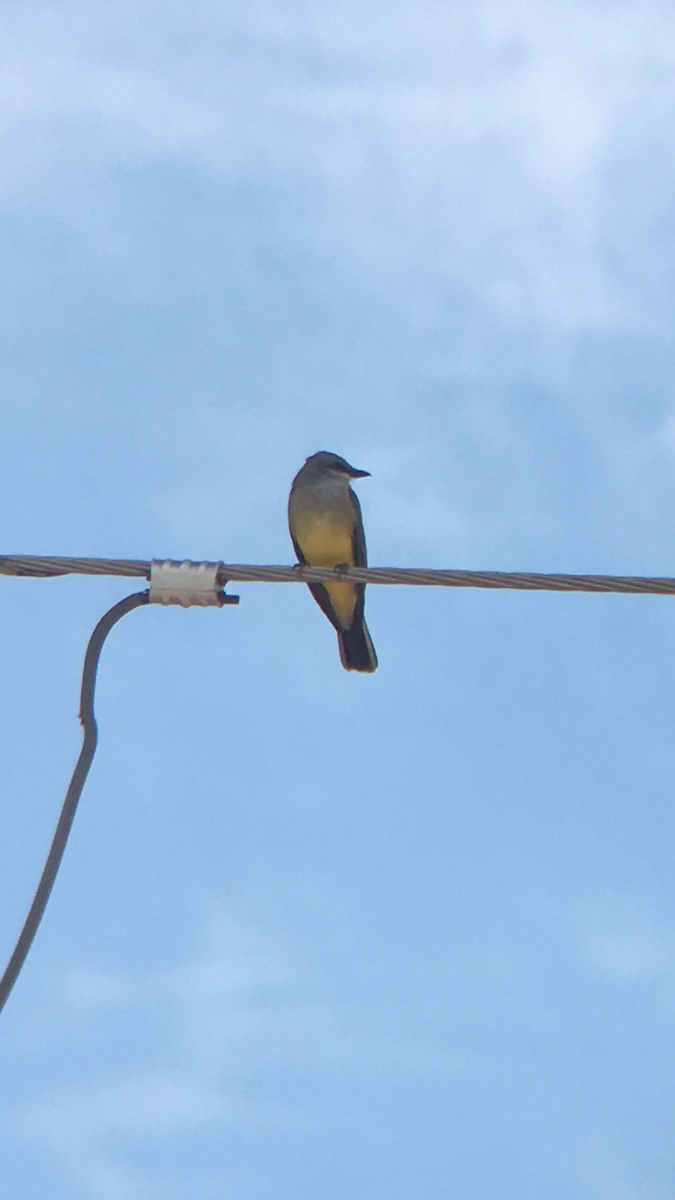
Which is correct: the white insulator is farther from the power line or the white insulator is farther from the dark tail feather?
the dark tail feather

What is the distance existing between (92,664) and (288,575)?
4.28 ft

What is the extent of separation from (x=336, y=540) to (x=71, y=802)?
6.47 metres

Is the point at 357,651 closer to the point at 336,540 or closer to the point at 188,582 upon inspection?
the point at 336,540

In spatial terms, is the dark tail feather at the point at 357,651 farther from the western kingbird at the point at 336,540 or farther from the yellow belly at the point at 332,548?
the yellow belly at the point at 332,548

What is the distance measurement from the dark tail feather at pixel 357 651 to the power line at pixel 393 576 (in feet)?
14.0

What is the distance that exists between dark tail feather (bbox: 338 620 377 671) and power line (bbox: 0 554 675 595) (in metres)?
4.27

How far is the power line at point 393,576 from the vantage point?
209 inches

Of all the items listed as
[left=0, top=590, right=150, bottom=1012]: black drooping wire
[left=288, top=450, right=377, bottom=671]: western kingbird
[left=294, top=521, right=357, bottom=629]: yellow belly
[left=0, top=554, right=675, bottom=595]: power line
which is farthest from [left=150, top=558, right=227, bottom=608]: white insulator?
[left=294, top=521, right=357, bottom=629]: yellow belly

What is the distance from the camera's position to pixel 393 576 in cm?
566

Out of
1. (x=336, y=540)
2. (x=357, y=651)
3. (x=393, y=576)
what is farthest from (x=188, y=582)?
(x=336, y=540)

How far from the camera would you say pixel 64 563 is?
555 cm

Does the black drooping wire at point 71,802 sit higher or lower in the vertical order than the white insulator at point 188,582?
lower

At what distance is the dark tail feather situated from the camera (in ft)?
33.0

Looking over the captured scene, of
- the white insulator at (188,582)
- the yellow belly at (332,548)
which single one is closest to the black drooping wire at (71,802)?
the white insulator at (188,582)
